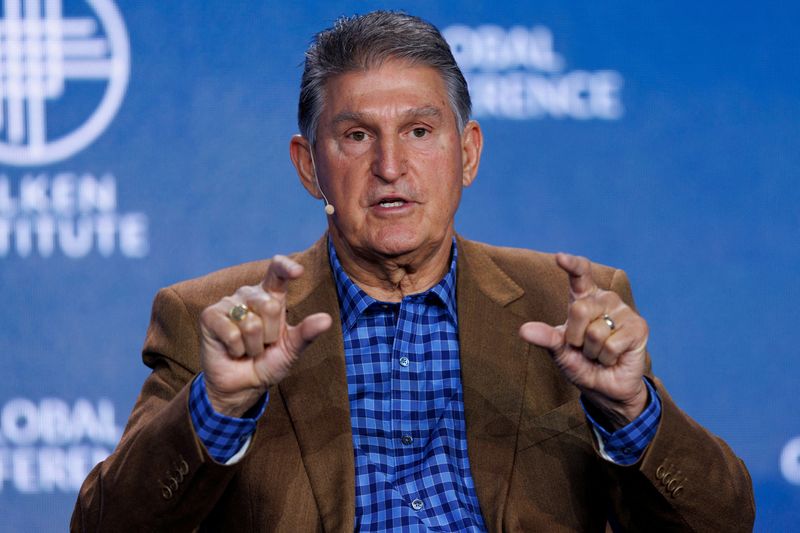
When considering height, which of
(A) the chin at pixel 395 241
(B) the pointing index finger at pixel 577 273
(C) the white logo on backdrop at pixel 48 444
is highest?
(A) the chin at pixel 395 241

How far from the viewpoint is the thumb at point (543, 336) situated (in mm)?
1806

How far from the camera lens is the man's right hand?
1753 mm

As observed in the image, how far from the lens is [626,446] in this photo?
1.93 meters

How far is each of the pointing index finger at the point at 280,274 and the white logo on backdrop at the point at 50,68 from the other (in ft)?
5.10

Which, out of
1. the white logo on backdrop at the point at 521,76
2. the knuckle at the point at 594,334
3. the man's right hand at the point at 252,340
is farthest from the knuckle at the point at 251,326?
the white logo on backdrop at the point at 521,76

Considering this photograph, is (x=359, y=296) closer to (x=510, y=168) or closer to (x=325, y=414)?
(x=325, y=414)

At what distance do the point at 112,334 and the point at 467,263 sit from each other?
1245 mm

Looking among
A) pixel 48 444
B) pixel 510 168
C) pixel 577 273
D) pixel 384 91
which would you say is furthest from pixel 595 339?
→ pixel 48 444

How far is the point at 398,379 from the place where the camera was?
2.28 meters

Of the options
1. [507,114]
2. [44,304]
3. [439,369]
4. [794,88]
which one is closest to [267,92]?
[507,114]

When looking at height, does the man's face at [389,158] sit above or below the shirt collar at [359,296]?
above

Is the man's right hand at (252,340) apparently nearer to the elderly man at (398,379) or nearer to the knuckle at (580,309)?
the elderly man at (398,379)

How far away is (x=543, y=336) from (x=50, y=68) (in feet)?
6.48

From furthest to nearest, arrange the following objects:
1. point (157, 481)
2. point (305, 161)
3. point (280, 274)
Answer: point (305, 161), point (157, 481), point (280, 274)
